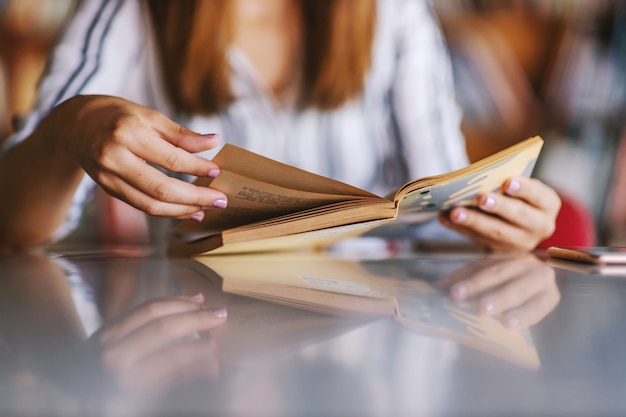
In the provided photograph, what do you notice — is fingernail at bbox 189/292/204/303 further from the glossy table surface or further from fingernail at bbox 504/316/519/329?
fingernail at bbox 504/316/519/329

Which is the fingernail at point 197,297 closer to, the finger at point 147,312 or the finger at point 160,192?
the finger at point 147,312

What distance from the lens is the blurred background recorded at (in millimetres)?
2025

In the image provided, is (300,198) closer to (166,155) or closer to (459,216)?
(166,155)

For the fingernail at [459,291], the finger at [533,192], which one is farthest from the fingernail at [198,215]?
the finger at [533,192]

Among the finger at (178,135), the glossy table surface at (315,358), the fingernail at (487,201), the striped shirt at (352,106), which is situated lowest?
the glossy table surface at (315,358)

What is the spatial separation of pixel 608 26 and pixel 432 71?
0.69 meters

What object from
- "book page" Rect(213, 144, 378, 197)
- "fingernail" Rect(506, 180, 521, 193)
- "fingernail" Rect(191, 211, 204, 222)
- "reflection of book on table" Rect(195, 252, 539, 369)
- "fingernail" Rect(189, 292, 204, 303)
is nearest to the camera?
"reflection of book on table" Rect(195, 252, 539, 369)

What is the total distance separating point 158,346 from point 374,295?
0.23m

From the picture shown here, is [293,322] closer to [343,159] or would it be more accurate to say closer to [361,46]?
[343,159]

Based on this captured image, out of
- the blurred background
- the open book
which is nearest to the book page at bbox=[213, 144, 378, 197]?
the open book

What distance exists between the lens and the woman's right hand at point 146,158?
0.75m

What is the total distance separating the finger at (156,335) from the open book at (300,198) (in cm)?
31

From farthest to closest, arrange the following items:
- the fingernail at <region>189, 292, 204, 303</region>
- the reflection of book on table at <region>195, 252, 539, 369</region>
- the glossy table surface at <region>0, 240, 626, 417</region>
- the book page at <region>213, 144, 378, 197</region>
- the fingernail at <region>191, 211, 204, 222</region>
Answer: the fingernail at <region>191, 211, 204, 222</region> < the book page at <region>213, 144, 378, 197</region> < the fingernail at <region>189, 292, 204, 303</region> < the reflection of book on table at <region>195, 252, 539, 369</region> < the glossy table surface at <region>0, 240, 626, 417</region>

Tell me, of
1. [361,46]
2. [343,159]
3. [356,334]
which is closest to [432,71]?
[361,46]
